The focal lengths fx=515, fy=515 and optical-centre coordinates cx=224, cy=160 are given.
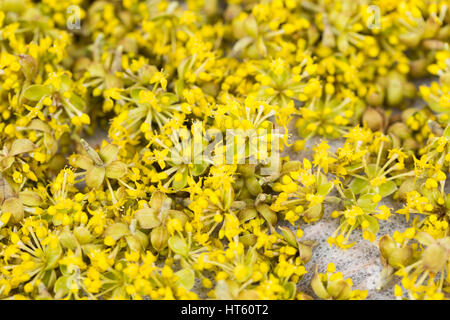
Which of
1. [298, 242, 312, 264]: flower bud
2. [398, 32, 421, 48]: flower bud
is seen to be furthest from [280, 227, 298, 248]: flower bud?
[398, 32, 421, 48]: flower bud

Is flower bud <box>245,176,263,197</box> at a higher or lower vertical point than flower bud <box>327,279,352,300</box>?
higher

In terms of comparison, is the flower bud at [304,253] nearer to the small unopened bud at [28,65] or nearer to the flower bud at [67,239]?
the flower bud at [67,239]

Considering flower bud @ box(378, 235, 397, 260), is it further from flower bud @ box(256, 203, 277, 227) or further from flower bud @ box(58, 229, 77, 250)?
flower bud @ box(58, 229, 77, 250)

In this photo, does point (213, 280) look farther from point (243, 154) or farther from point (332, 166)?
point (332, 166)

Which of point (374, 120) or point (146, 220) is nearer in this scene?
point (146, 220)

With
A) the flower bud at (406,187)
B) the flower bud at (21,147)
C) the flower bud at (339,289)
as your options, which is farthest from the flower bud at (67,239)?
the flower bud at (406,187)

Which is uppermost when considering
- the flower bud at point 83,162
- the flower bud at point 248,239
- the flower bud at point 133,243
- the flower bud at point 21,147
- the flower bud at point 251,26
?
the flower bud at point 251,26

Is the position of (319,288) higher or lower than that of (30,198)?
lower

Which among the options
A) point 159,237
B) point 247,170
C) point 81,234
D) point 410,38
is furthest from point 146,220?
point 410,38

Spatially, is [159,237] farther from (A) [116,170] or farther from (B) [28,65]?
(B) [28,65]

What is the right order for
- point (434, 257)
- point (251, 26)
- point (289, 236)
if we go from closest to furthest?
1. point (434, 257)
2. point (289, 236)
3. point (251, 26)
